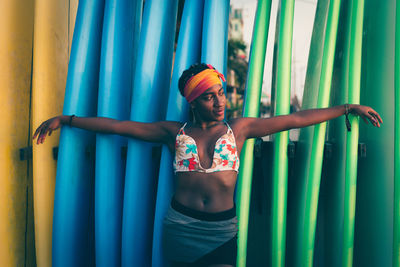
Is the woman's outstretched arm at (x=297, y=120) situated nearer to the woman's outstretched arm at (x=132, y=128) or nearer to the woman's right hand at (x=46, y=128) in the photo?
the woman's outstretched arm at (x=132, y=128)

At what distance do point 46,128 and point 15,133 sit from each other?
1.16 feet

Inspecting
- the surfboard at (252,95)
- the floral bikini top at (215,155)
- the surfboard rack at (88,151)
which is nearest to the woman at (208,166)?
the floral bikini top at (215,155)

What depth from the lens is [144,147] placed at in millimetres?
1405

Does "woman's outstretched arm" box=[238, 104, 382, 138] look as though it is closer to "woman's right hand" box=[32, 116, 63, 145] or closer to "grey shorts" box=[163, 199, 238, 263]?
"grey shorts" box=[163, 199, 238, 263]

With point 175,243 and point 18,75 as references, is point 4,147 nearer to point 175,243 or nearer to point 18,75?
point 18,75

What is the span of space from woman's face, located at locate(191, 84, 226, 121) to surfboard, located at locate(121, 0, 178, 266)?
1.22ft

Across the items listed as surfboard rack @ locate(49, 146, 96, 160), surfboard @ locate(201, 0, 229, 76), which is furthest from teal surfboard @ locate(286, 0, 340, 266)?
surfboard rack @ locate(49, 146, 96, 160)

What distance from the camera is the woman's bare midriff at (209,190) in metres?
1.15

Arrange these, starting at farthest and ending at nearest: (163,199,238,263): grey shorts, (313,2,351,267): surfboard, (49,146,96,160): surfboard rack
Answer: (49,146,96,160): surfboard rack, (313,2,351,267): surfboard, (163,199,238,263): grey shorts

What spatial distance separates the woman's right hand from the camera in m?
1.31

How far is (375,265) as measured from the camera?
142 centimetres

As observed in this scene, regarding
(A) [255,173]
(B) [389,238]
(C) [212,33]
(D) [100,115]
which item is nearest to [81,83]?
(D) [100,115]

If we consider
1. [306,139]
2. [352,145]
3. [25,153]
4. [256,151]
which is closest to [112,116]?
[25,153]

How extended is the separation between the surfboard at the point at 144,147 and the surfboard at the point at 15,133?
0.68 metres
